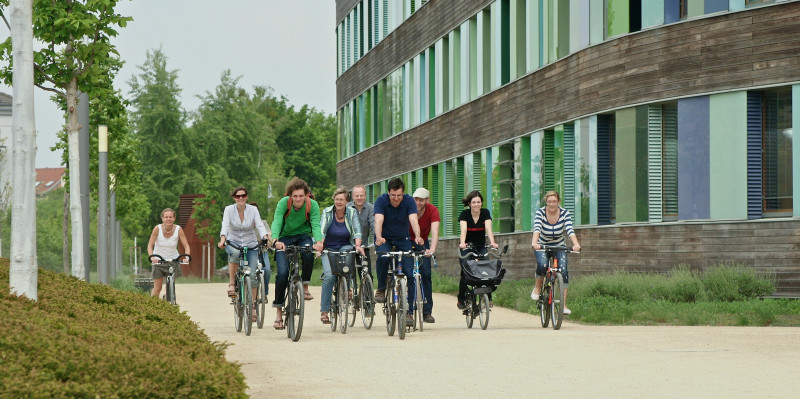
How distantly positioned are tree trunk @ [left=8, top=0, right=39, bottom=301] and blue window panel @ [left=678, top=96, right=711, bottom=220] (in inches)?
513

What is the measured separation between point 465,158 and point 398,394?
2505 centimetres

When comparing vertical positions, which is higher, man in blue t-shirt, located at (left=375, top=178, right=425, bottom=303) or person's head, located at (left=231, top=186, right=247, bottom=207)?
person's head, located at (left=231, top=186, right=247, bottom=207)

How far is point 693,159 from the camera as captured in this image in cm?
2153

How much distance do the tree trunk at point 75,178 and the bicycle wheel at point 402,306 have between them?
310 inches

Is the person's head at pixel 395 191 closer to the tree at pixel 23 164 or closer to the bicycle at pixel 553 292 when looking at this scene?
the bicycle at pixel 553 292

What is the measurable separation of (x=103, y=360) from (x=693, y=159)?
16.3 m

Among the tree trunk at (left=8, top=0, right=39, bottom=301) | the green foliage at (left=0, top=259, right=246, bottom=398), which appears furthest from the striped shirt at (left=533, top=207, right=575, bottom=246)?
the green foliage at (left=0, top=259, right=246, bottom=398)

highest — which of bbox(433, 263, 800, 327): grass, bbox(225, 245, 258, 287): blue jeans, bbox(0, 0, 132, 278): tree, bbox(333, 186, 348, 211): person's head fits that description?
bbox(0, 0, 132, 278): tree

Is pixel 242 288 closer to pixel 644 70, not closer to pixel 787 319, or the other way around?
pixel 787 319

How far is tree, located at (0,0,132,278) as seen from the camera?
19.6 meters

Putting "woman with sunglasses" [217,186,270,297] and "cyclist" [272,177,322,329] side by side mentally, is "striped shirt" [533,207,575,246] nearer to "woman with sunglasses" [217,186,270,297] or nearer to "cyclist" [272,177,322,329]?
"cyclist" [272,177,322,329]

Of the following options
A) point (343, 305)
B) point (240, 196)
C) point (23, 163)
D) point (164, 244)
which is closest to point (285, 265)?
point (343, 305)

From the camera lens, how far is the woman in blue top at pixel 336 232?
1526cm

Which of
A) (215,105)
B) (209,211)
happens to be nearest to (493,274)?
(209,211)
